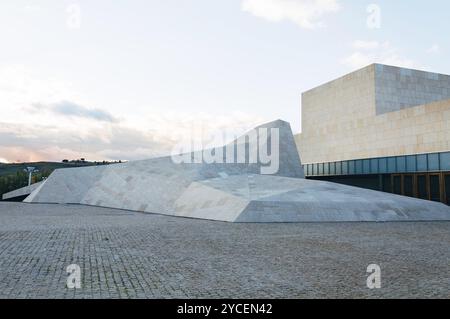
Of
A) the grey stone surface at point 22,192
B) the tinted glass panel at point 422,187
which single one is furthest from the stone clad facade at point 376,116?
the grey stone surface at point 22,192

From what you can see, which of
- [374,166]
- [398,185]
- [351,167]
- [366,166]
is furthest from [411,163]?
[351,167]

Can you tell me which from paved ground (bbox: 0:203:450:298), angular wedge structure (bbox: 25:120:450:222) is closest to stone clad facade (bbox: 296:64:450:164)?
angular wedge structure (bbox: 25:120:450:222)

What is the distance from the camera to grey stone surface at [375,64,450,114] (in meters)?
43.0

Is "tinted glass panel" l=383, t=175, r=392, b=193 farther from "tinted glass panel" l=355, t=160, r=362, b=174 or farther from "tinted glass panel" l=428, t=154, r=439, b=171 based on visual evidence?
"tinted glass panel" l=428, t=154, r=439, b=171

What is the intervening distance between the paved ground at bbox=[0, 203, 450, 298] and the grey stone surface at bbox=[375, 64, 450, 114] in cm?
3042

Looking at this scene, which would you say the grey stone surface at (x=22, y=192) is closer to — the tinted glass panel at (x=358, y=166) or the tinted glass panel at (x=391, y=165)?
the tinted glass panel at (x=358, y=166)

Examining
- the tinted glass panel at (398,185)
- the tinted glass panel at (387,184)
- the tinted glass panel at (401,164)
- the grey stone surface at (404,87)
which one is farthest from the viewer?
the grey stone surface at (404,87)

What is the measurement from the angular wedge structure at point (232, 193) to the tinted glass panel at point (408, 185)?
9.33m

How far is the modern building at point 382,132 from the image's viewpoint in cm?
3322

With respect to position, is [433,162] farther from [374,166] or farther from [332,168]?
[332,168]

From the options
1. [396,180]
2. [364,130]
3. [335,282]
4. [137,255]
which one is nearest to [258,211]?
[137,255]

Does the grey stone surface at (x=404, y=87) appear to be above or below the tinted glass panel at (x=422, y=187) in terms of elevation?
above

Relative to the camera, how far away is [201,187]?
1065 inches

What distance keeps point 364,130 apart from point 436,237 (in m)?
28.2
